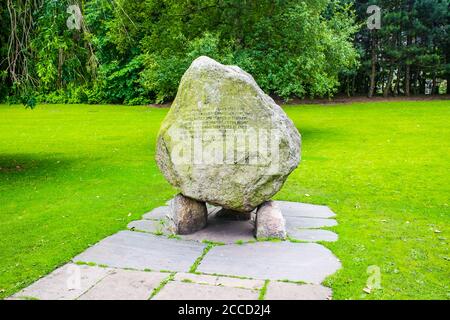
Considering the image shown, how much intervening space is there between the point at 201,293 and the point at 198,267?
0.77 meters

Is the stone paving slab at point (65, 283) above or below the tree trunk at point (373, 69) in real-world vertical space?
below

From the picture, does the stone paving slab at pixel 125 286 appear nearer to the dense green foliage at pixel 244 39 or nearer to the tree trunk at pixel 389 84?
the dense green foliage at pixel 244 39

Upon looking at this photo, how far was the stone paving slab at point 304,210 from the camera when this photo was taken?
8.32 m

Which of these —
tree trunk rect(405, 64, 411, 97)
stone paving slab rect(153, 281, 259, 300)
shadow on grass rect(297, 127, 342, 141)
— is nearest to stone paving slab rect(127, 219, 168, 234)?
stone paving slab rect(153, 281, 259, 300)

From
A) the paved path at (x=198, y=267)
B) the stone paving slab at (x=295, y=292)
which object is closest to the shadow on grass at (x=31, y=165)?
the paved path at (x=198, y=267)

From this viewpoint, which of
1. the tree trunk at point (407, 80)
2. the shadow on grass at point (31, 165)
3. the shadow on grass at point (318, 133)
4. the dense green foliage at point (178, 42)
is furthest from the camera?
the tree trunk at point (407, 80)

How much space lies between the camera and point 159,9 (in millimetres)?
17375

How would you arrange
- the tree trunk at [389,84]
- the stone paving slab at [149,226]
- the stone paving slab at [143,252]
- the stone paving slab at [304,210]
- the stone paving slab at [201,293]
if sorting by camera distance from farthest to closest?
the tree trunk at [389,84] → the stone paving slab at [304,210] → the stone paving slab at [149,226] → the stone paving slab at [143,252] → the stone paving slab at [201,293]

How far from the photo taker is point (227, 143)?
22.6 feet

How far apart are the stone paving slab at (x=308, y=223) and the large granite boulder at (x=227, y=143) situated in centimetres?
94

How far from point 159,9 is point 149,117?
1090 cm

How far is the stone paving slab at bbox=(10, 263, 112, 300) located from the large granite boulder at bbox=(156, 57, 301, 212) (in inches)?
77.4

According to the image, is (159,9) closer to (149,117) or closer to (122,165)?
(122,165)

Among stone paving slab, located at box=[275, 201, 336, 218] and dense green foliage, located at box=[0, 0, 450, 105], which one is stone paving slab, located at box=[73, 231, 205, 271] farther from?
dense green foliage, located at box=[0, 0, 450, 105]
